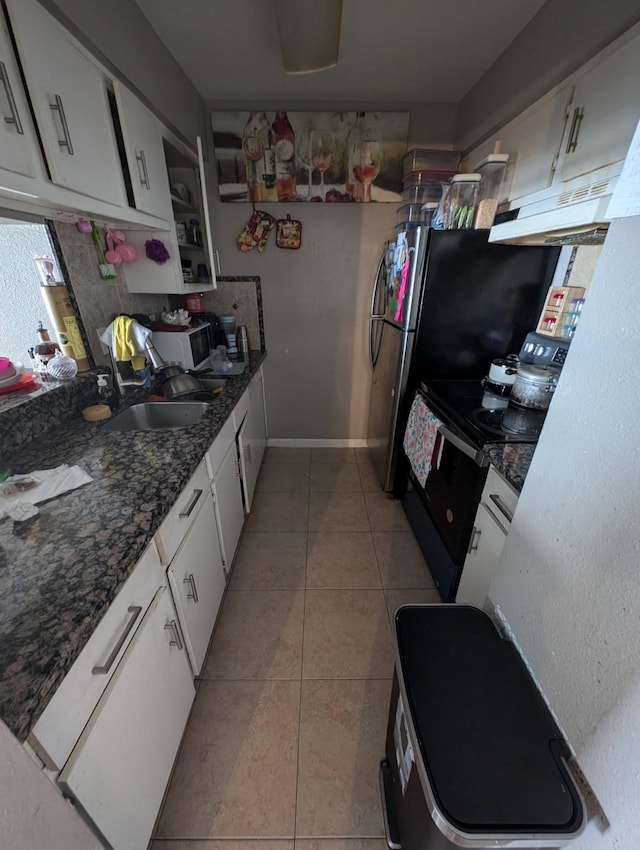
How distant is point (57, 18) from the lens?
946 millimetres

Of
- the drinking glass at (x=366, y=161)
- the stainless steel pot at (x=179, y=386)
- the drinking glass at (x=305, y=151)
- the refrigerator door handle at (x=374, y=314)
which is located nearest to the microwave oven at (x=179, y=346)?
the stainless steel pot at (x=179, y=386)

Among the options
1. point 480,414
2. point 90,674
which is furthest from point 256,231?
point 90,674

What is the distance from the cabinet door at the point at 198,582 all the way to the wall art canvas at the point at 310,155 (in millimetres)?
2191

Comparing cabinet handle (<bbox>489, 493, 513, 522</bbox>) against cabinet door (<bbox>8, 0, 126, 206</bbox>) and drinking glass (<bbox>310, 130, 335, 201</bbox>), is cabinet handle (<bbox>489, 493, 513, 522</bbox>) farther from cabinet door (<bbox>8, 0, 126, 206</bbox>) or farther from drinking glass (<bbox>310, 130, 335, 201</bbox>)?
drinking glass (<bbox>310, 130, 335, 201</bbox>)

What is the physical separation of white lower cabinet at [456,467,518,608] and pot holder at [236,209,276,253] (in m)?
2.22

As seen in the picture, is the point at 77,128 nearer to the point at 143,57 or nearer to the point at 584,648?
the point at 143,57

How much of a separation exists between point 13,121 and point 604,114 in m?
1.74

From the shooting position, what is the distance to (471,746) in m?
0.68

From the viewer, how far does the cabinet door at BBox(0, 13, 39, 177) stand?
79 cm

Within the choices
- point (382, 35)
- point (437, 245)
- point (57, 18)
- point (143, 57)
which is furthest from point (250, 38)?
point (437, 245)

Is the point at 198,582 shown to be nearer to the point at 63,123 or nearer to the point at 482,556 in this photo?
the point at 482,556

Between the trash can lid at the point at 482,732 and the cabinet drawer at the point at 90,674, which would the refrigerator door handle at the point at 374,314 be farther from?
the cabinet drawer at the point at 90,674

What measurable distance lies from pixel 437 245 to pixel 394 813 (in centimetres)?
219

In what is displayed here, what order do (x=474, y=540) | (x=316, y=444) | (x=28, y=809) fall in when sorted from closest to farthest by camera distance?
(x=28, y=809), (x=474, y=540), (x=316, y=444)
